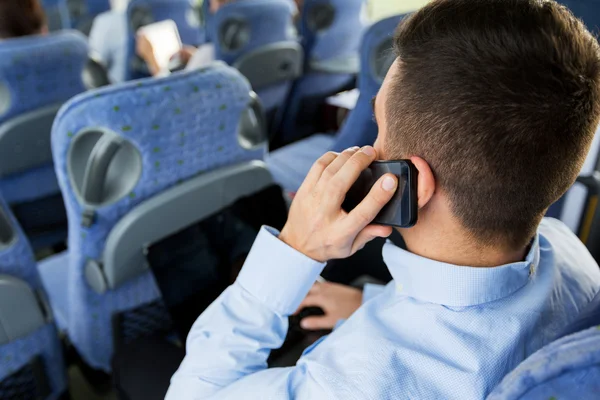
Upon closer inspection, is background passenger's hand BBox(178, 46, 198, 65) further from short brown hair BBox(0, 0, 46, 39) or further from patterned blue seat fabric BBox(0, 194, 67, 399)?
patterned blue seat fabric BBox(0, 194, 67, 399)

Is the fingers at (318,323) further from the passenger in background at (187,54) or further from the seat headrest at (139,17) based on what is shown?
the seat headrest at (139,17)

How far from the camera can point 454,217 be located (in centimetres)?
62

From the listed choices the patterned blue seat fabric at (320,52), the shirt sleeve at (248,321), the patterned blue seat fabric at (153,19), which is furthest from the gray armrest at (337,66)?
the shirt sleeve at (248,321)

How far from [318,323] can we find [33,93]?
137 centimetres

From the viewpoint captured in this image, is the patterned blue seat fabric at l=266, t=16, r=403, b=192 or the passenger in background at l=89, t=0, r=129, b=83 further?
the passenger in background at l=89, t=0, r=129, b=83

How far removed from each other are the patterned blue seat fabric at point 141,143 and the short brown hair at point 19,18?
55.2 inches

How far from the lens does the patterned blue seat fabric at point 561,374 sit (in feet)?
1.17

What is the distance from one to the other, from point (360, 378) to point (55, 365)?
88 cm

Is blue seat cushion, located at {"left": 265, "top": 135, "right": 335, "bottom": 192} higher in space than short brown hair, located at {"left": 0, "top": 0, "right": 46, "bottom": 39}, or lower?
lower

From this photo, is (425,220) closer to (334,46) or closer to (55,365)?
(55,365)

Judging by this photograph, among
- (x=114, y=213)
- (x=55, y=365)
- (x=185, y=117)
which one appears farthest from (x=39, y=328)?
(x=185, y=117)

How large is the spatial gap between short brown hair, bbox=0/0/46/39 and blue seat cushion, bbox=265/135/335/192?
1.13m

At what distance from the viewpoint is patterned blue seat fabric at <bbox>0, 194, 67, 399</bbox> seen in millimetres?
966

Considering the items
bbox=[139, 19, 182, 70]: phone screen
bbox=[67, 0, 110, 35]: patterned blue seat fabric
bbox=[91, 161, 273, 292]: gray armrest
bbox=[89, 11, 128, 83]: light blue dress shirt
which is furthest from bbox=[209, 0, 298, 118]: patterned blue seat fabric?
bbox=[67, 0, 110, 35]: patterned blue seat fabric
